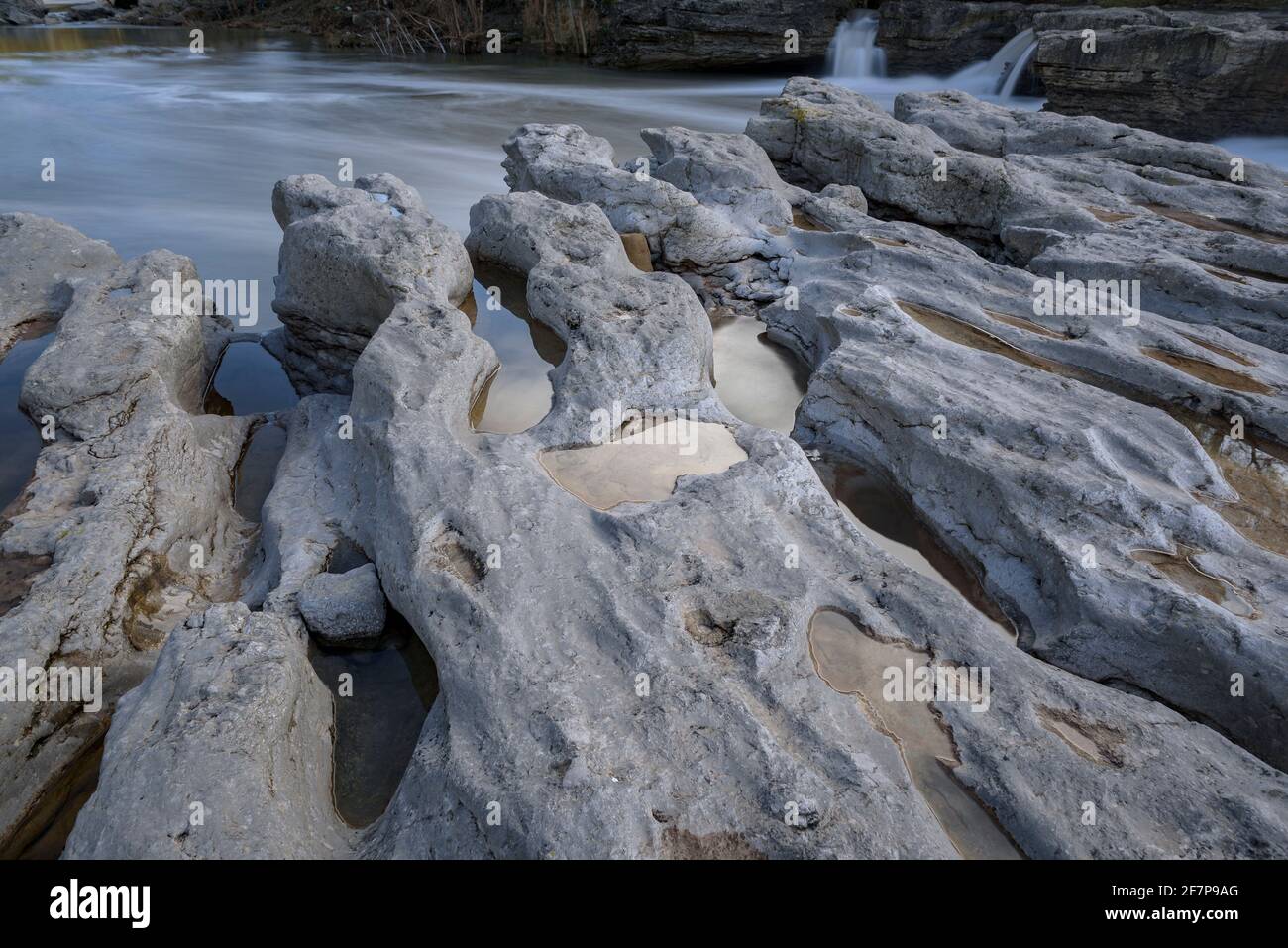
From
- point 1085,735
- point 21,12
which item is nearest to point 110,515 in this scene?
point 1085,735

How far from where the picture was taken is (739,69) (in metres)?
23.3

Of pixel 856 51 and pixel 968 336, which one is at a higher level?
pixel 856 51

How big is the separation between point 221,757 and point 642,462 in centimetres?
259

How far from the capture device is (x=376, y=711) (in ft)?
11.6

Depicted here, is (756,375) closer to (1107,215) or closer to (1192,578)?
(1192,578)

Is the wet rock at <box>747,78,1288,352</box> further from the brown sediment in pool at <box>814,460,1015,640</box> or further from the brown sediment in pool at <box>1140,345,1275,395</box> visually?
the brown sediment in pool at <box>814,460,1015,640</box>

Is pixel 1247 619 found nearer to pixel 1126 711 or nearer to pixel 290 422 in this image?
pixel 1126 711

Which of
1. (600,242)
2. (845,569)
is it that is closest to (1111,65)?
(600,242)

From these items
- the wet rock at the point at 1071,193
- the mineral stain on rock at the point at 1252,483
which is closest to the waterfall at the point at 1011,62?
the wet rock at the point at 1071,193

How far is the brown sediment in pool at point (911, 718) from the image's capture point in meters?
2.84

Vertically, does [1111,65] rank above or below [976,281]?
above

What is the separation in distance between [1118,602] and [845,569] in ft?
4.04

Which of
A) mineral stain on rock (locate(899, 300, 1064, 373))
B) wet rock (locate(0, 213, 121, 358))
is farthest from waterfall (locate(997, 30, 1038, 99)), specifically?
wet rock (locate(0, 213, 121, 358))

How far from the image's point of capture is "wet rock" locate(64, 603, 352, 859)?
2604 mm
